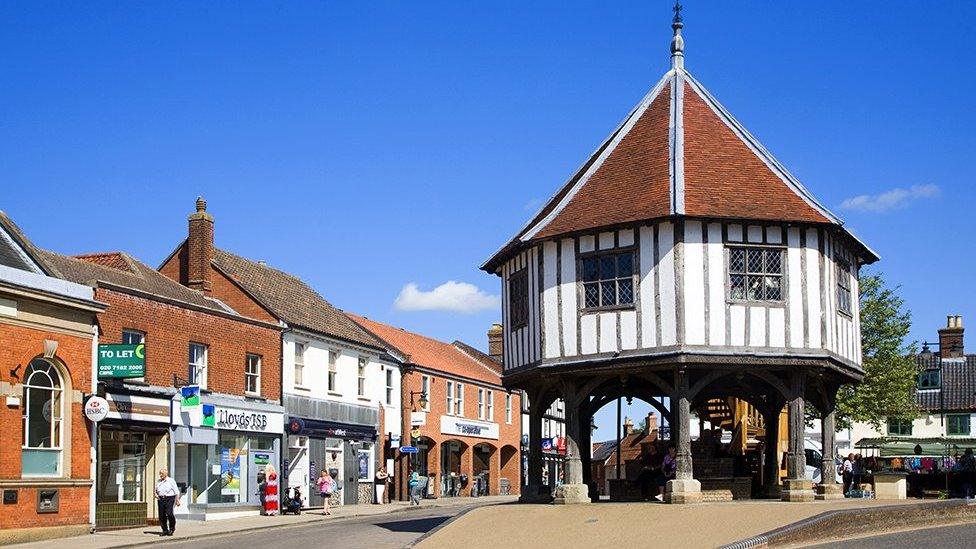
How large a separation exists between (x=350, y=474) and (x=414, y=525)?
15.7 metres

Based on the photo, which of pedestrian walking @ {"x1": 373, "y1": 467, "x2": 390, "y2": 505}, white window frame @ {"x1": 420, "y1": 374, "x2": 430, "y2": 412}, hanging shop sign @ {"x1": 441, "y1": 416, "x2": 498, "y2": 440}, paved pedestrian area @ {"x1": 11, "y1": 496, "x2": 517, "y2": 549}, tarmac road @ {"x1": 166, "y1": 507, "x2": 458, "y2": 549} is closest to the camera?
tarmac road @ {"x1": 166, "y1": 507, "x2": 458, "y2": 549}

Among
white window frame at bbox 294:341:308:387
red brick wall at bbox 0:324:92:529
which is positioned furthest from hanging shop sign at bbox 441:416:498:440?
red brick wall at bbox 0:324:92:529

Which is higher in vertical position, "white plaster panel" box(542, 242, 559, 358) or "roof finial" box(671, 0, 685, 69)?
"roof finial" box(671, 0, 685, 69)

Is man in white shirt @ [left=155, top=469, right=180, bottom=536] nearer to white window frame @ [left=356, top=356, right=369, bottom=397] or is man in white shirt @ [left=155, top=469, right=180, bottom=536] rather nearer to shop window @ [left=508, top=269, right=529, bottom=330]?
shop window @ [left=508, top=269, right=529, bottom=330]

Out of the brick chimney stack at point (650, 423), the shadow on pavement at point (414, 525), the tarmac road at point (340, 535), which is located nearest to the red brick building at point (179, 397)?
the tarmac road at point (340, 535)

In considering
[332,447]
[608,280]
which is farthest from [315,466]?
[608,280]

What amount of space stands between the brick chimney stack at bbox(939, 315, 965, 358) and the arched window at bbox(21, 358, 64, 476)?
53781 mm

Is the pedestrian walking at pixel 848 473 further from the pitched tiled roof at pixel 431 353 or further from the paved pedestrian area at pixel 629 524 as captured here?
the pitched tiled roof at pixel 431 353

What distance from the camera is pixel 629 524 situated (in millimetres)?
21938

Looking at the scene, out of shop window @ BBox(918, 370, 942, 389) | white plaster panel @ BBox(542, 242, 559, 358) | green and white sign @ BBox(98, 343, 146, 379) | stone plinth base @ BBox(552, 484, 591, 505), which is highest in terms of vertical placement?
white plaster panel @ BBox(542, 242, 559, 358)

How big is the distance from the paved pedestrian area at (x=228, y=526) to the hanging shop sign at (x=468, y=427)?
9611 mm

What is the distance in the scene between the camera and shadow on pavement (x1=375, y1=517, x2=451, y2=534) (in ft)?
94.3

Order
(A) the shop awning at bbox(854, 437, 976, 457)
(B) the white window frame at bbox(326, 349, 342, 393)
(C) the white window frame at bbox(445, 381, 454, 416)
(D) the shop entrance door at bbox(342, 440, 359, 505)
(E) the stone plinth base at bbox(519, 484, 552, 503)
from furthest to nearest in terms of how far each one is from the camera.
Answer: (C) the white window frame at bbox(445, 381, 454, 416) < (D) the shop entrance door at bbox(342, 440, 359, 505) < (A) the shop awning at bbox(854, 437, 976, 457) < (B) the white window frame at bbox(326, 349, 342, 393) < (E) the stone plinth base at bbox(519, 484, 552, 503)

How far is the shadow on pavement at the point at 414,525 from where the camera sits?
2873 centimetres
